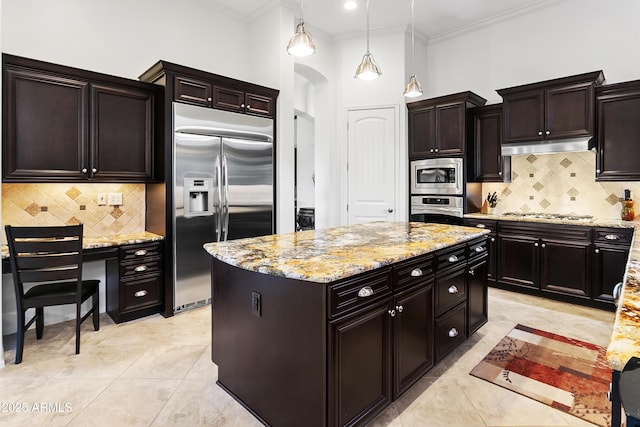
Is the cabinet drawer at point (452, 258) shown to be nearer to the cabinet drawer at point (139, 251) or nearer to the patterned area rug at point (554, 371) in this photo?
the patterned area rug at point (554, 371)

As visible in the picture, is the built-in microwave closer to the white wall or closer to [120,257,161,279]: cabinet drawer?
the white wall

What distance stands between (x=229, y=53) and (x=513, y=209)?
4319 millimetres

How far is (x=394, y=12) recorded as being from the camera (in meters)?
4.61

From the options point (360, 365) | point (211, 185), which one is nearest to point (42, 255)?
point (211, 185)

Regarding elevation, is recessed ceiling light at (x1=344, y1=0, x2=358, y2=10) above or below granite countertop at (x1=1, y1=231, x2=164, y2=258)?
above

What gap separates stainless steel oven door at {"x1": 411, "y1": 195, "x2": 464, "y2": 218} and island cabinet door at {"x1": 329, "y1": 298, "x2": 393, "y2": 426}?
3175 millimetres

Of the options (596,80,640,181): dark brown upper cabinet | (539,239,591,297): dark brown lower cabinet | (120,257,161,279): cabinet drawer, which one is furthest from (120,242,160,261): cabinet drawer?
(596,80,640,181): dark brown upper cabinet

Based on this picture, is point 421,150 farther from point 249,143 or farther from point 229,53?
point 229,53

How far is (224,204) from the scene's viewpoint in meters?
3.88

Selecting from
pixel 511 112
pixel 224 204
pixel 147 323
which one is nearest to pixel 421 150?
pixel 511 112

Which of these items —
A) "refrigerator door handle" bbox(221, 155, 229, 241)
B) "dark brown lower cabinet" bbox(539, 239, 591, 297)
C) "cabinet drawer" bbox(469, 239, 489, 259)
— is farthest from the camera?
"refrigerator door handle" bbox(221, 155, 229, 241)

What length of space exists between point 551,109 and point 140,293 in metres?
4.85

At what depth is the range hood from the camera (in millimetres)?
3814

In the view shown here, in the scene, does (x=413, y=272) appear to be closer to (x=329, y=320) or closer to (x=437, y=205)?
(x=329, y=320)
